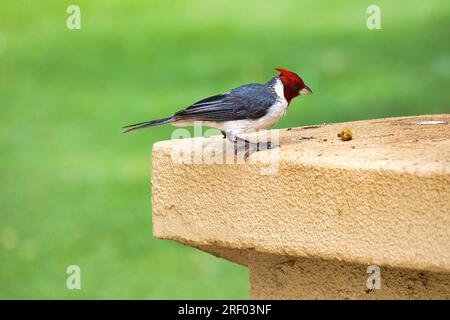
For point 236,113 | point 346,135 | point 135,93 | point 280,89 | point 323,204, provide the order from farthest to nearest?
point 135,93, point 280,89, point 236,113, point 346,135, point 323,204

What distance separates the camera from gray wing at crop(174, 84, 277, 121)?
139 inches

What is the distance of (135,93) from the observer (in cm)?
998

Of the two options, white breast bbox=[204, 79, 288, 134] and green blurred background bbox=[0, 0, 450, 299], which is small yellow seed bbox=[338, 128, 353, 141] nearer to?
white breast bbox=[204, 79, 288, 134]

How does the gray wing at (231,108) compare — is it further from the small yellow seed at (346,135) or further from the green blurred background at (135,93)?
the green blurred background at (135,93)

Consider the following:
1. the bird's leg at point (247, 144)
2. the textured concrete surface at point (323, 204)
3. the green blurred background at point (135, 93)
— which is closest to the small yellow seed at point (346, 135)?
the textured concrete surface at point (323, 204)

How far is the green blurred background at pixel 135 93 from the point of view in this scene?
703 cm

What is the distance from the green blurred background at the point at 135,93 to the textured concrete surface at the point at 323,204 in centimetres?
307

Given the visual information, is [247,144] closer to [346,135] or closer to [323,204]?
[346,135]

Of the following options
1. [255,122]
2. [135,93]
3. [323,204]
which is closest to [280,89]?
[255,122]

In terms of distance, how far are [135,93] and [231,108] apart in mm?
6520

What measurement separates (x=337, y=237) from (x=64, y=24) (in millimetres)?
9064

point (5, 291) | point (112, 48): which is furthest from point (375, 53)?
point (5, 291)
